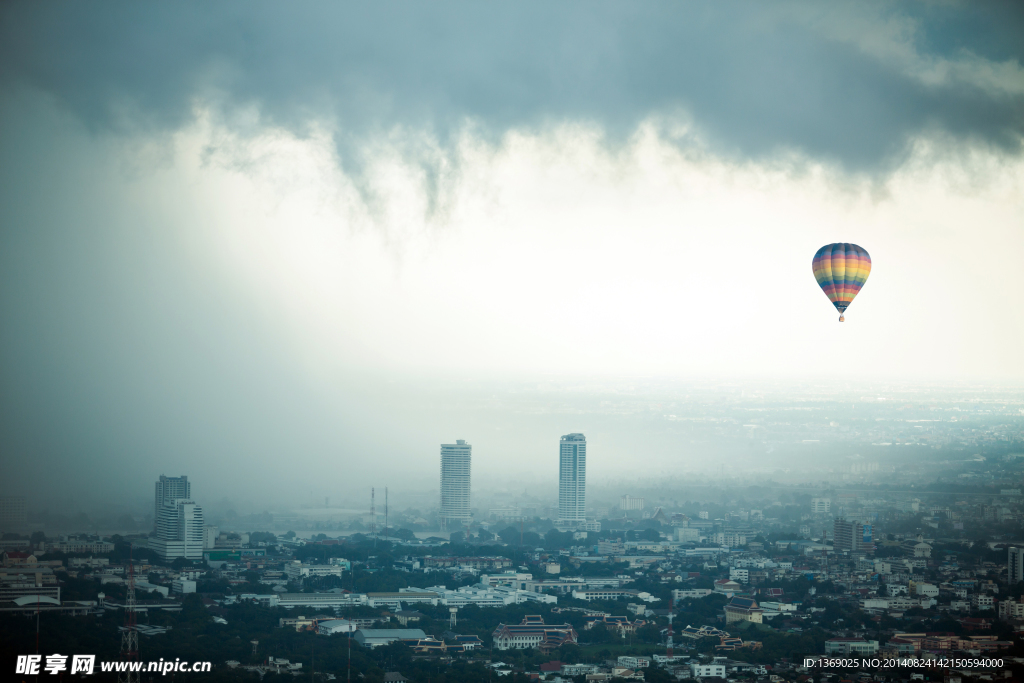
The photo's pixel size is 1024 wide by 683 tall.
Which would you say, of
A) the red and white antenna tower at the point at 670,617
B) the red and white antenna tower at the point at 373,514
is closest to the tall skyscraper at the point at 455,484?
the red and white antenna tower at the point at 373,514

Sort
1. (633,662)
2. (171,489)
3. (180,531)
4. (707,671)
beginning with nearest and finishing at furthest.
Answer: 1. (707,671)
2. (633,662)
3. (180,531)
4. (171,489)

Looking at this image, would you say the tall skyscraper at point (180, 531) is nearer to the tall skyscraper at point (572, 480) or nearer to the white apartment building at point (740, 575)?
the white apartment building at point (740, 575)

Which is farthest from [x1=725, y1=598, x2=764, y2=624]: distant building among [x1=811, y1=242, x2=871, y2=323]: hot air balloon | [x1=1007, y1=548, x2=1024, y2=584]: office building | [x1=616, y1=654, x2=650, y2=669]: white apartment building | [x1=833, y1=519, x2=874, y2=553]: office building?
[x1=811, y1=242, x2=871, y2=323]: hot air balloon

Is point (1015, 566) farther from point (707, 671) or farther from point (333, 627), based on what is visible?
point (333, 627)

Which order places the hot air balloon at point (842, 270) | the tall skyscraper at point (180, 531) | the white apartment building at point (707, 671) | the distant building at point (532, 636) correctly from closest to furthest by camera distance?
1. the white apartment building at point (707, 671)
2. the hot air balloon at point (842, 270)
3. the distant building at point (532, 636)
4. the tall skyscraper at point (180, 531)

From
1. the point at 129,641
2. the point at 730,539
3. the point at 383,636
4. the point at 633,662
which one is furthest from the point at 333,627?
the point at 730,539

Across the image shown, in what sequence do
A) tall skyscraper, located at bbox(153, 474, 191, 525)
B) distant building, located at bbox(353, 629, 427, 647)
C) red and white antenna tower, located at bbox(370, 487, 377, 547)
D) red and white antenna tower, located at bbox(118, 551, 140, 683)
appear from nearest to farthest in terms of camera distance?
red and white antenna tower, located at bbox(118, 551, 140, 683), distant building, located at bbox(353, 629, 427, 647), tall skyscraper, located at bbox(153, 474, 191, 525), red and white antenna tower, located at bbox(370, 487, 377, 547)

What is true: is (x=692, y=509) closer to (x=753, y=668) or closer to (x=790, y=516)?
(x=790, y=516)

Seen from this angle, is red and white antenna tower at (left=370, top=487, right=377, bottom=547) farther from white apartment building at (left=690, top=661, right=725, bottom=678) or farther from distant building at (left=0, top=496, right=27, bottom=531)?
white apartment building at (left=690, top=661, right=725, bottom=678)
